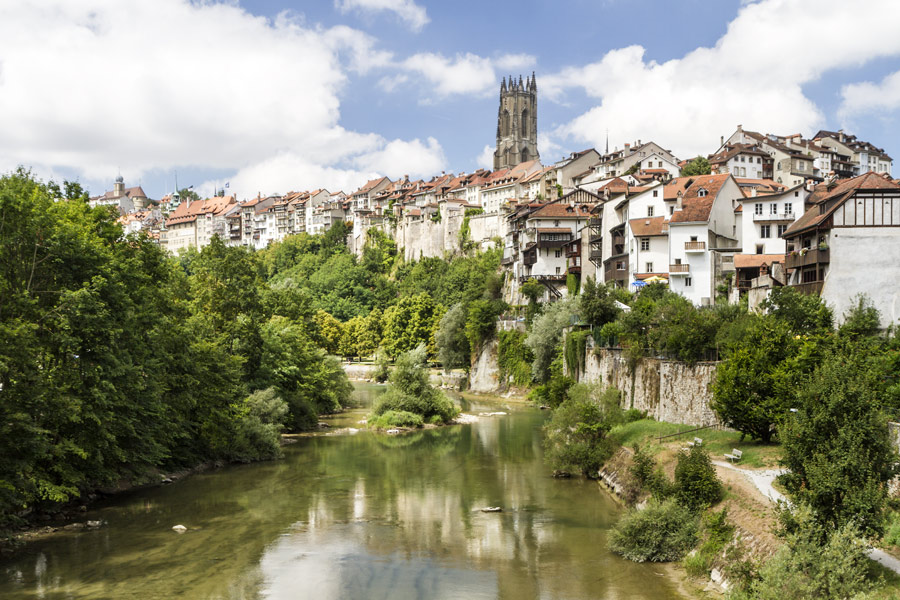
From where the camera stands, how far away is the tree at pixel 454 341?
242ft

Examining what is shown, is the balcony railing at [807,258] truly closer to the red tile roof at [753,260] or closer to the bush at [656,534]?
the red tile roof at [753,260]

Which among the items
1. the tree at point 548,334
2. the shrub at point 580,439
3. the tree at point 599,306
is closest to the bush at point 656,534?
the shrub at point 580,439

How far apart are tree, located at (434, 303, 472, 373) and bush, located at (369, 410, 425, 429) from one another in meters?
26.4

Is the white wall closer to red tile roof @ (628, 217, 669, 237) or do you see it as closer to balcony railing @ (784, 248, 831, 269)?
balcony railing @ (784, 248, 831, 269)

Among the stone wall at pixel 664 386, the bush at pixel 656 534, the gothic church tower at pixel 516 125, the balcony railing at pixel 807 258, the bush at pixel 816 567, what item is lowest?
the bush at pixel 656 534

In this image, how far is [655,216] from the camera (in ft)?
184

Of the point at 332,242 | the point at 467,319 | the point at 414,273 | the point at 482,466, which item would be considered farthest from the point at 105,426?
the point at 332,242

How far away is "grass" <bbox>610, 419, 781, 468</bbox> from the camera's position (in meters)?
24.5

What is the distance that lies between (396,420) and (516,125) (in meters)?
118

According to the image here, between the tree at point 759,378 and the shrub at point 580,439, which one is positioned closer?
the tree at point 759,378

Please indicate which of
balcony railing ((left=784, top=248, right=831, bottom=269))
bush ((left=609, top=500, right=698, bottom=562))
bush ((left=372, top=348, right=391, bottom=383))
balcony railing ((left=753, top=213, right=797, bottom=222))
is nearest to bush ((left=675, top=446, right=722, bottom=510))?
bush ((left=609, top=500, right=698, bottom=562))

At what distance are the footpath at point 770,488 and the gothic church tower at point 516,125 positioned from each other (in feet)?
431

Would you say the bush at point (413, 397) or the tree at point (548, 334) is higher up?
the tree at point (548, 334)

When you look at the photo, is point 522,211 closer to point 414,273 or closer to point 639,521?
point 414,273
